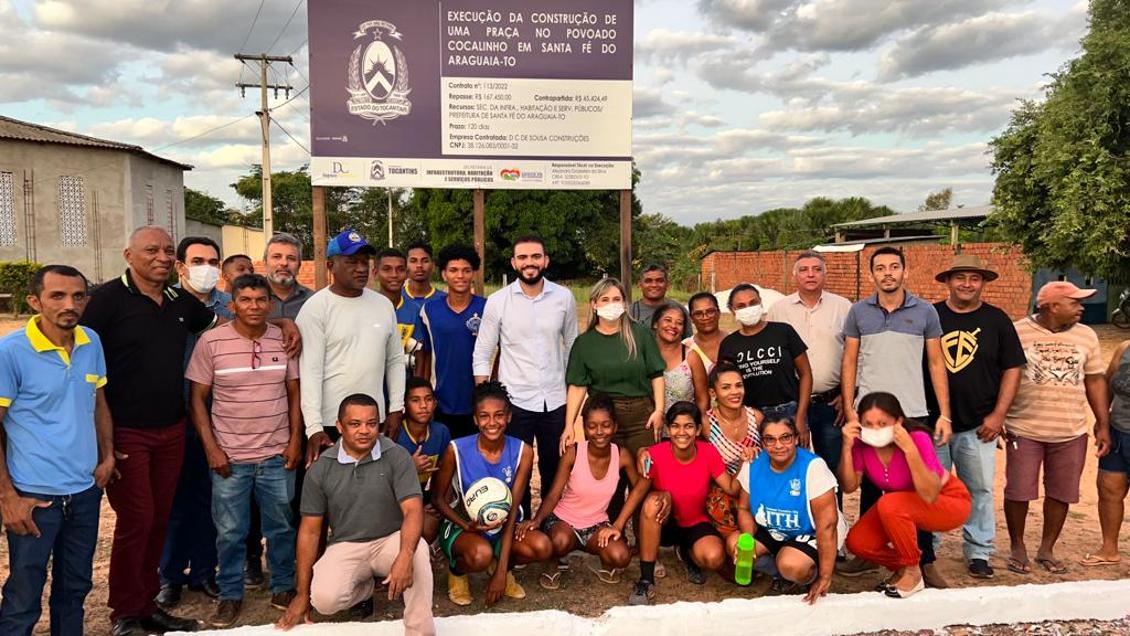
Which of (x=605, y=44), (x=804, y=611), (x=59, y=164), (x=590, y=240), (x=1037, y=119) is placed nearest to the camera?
(x=804, y=611)

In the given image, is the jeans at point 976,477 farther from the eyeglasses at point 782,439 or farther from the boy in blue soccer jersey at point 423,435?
the boy in blue soccer jersey at point 423,435

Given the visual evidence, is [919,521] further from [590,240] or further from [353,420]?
[590,240]

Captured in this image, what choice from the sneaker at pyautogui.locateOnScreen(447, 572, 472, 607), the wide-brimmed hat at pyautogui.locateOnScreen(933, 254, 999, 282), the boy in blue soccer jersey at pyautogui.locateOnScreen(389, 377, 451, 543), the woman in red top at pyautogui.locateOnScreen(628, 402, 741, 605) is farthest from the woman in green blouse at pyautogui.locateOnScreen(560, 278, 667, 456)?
the wide-brimmed hat at pyautogui.locateOnScreen(933, 254, 999, 282)

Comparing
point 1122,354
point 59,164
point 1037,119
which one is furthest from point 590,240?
point 1122,354

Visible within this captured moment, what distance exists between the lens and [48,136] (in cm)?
2903

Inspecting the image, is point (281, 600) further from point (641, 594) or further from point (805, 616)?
point (805, 616)

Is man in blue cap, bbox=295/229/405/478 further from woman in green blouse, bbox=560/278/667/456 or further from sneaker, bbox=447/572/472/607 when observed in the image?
woman in green blouse, bbox=560/278/667/456

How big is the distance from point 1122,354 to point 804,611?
261 centimetres

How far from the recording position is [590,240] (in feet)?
108

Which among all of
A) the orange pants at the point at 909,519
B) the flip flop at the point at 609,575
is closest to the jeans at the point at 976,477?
the orange pants at the point at 909,519

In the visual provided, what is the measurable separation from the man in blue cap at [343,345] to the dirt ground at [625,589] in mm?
1013

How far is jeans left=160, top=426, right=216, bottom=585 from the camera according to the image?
13.0 feet

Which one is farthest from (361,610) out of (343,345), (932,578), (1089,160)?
(1089,160)

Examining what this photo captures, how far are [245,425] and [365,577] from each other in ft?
3.18
